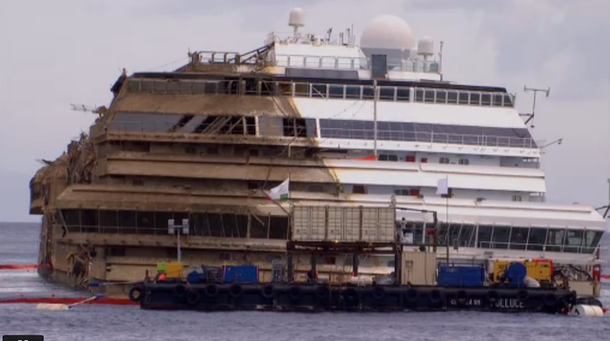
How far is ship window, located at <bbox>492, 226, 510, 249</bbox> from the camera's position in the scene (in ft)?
366

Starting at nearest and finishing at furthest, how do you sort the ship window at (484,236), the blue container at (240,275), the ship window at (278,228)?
the blue container at (240,275)
the ship window at (278,228)
the ship window at (484,236)

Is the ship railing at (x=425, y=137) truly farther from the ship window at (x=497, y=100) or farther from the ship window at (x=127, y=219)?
the ship window at (x=127, y=219)

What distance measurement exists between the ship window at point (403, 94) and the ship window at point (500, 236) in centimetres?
1297

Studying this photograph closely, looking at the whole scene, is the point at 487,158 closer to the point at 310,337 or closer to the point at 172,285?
the point at 172,285

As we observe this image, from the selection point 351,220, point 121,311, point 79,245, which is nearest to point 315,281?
point 351,220

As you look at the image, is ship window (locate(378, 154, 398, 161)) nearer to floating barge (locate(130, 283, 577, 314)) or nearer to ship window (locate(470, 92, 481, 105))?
ship window (locate(470, 92, 481, 105))

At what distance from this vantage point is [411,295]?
3976 inches

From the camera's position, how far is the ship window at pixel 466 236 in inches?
4365

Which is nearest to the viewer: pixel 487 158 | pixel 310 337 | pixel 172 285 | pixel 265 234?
pixel 310 337

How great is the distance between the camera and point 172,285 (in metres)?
100

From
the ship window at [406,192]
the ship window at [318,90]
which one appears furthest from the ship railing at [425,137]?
the ship window at [318,90]

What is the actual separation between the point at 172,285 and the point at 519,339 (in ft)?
69.2

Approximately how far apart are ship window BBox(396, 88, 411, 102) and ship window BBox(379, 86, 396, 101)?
1.31 ft

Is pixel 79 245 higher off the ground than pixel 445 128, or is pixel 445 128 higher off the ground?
pixel 445 128
